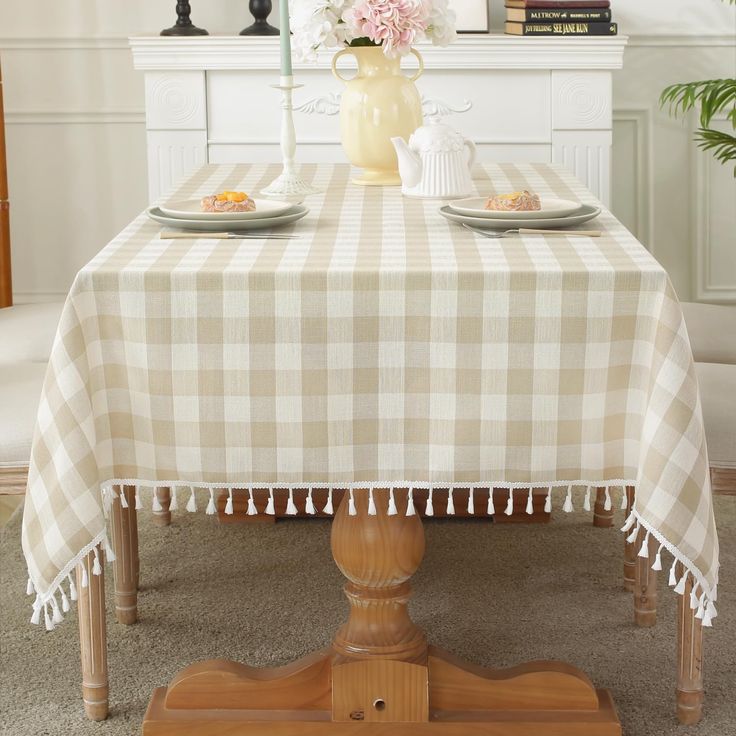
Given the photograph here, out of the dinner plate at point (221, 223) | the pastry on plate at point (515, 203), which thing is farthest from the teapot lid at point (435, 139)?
the dinner plate at point (221, 223)

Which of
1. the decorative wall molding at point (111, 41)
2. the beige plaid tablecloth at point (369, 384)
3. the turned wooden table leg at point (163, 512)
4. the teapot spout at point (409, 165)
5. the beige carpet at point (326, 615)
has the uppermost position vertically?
the decorative wall molding at point (111, 41)

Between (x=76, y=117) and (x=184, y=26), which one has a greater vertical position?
(x=184, y=26)

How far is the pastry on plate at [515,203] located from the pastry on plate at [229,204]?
37cm

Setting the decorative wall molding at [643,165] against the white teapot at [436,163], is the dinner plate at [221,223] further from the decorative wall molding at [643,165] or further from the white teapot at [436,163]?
the decorative wall molding at [643,165]

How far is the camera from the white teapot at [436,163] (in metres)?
2.02

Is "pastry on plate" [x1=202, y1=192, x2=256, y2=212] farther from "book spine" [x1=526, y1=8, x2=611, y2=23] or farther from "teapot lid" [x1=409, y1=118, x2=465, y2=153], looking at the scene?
"book spine" [x1=526, y1=8, x2=611, y2=23]

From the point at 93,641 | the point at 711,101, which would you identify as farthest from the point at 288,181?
the point at 711,101

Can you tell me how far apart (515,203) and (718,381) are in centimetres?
47

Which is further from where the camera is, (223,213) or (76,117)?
(76,117)

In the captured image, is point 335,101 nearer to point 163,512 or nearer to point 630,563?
point 163,512

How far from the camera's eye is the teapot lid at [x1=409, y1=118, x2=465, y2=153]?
6.59 feet

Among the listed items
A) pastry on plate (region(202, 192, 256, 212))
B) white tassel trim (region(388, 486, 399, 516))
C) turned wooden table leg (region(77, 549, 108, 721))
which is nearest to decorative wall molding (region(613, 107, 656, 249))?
pastry on plate (region(202, 192, 256, 212))

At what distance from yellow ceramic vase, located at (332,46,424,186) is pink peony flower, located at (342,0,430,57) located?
103 mm

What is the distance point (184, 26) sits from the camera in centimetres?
331
